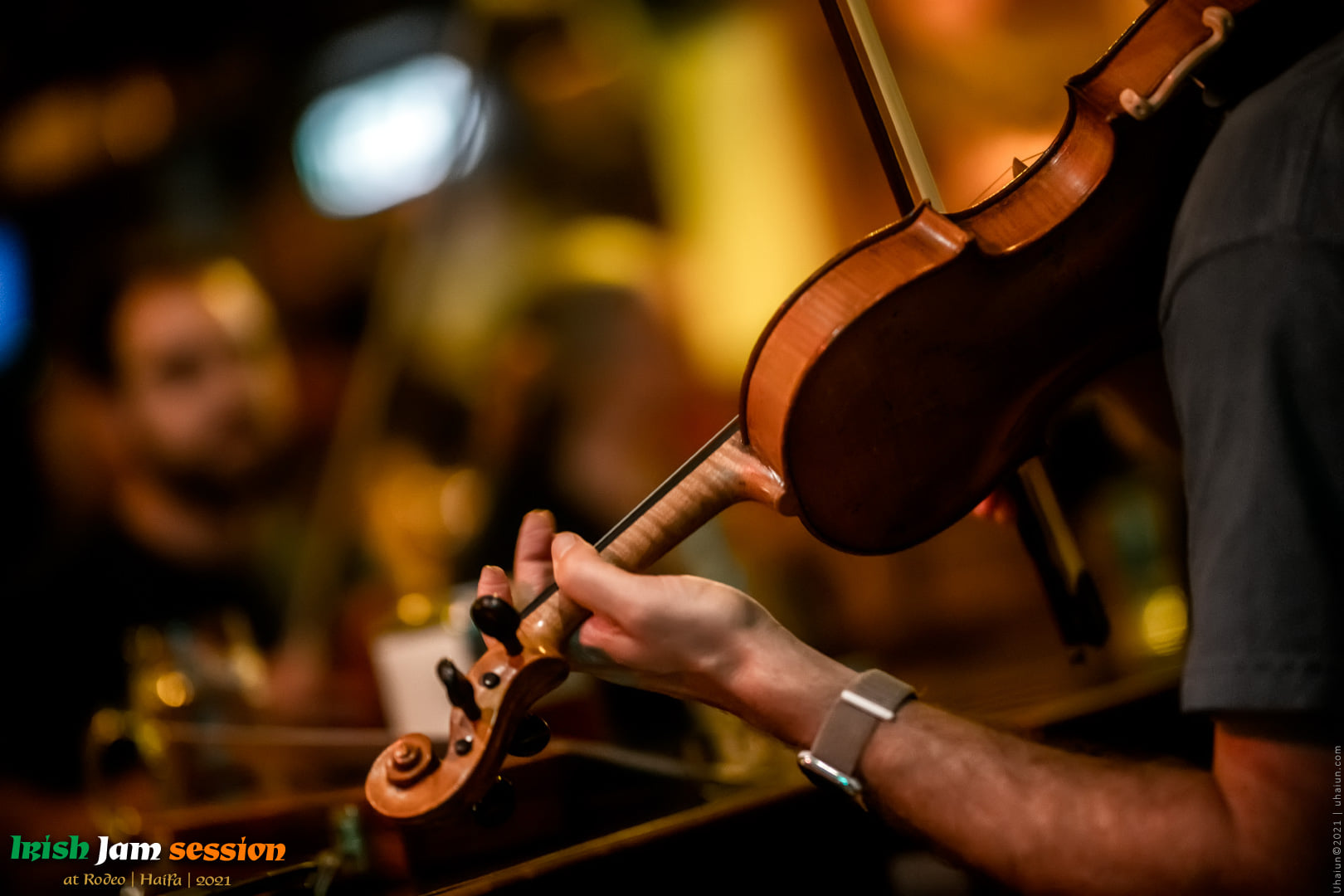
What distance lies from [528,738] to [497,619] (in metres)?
0.10

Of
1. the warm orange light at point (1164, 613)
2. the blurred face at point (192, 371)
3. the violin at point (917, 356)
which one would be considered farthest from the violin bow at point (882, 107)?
the blurred face at point (192, 371)

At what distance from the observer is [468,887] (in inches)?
32.6

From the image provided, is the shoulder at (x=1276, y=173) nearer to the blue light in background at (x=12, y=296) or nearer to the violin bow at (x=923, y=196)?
the violin bow at (x=923, y=196)

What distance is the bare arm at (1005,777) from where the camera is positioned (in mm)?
615

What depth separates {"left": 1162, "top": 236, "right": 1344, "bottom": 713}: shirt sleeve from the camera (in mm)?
592

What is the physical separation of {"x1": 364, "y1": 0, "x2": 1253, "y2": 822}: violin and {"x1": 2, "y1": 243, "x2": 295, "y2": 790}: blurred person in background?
1069mm

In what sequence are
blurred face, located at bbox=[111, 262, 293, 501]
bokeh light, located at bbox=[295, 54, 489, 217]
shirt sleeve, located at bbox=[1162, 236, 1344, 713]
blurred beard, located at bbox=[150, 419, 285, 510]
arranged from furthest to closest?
bokeh light, located at bbox=[295, 54, 489, 217], blurred beard, located at bbox=[150, 419, 285, 510], blurred face, located at bbox=[111, 262, 293, 501], shirt sleeve, located at bbox=[1162, 236, 1344, 713]

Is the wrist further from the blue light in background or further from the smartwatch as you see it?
the blue light in background

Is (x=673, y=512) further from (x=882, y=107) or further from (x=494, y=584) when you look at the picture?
(x=882, y=107)

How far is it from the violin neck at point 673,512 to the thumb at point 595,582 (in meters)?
0.03

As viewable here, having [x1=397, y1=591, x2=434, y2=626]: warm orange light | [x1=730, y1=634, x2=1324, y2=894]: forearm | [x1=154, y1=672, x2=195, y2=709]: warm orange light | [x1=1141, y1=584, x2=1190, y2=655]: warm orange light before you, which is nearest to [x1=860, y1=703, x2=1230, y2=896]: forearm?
[x1=730, y1=634, x2=1324, y2=894]: forearm

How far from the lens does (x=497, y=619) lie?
0.71 m

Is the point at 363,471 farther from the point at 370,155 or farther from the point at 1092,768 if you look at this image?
the point at 1092,768

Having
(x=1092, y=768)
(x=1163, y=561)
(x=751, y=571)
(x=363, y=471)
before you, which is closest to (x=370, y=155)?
(x=363, y=471)
